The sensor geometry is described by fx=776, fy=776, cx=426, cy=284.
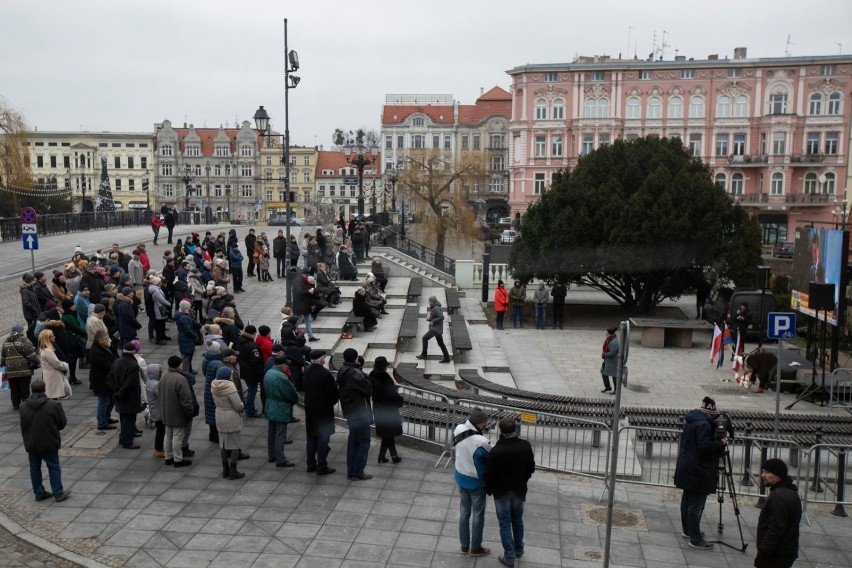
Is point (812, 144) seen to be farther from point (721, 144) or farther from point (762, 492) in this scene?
point (762, 492)

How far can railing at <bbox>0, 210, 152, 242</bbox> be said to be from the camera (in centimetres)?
3541

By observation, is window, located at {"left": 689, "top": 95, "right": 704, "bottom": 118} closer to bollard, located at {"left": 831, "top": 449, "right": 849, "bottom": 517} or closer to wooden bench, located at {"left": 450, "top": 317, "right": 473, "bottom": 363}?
wooden bench, located at {"left": 450, "top": 317, "right": 473, "bottom": 363}

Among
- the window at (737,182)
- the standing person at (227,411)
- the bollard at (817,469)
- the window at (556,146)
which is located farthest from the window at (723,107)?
the standing person at (227,411)

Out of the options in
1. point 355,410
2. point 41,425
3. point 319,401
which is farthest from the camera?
point 319,401

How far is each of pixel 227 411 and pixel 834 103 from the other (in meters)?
61.2

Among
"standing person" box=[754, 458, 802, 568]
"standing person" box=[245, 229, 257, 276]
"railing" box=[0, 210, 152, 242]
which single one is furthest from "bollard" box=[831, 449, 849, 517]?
"railing" box=[0, 210, 152, 242]

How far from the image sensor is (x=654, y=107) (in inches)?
2399

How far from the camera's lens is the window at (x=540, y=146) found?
6303 cm

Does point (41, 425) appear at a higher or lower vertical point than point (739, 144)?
lower

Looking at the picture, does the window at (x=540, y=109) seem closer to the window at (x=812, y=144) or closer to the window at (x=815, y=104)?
the window at (x=815, y=104)

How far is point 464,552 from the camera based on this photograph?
326 inches

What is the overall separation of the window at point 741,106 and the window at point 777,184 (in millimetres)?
5348

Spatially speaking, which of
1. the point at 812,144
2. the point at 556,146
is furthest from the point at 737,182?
the point at 556,146

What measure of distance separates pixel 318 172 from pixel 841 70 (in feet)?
204
